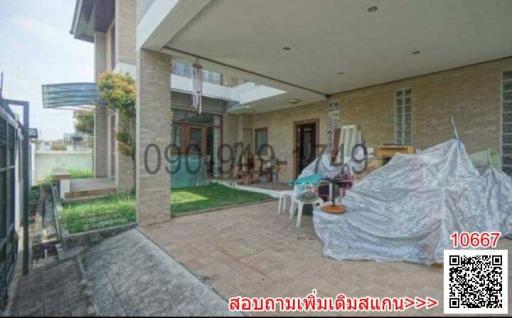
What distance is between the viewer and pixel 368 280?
2.36 meters

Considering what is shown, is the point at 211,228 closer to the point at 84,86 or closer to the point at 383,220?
the point at 383,220

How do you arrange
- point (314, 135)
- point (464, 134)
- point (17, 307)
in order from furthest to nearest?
point (314, 135) → point (464, 134) → point (17, 307)

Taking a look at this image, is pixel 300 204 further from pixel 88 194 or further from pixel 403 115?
pixel 88 194

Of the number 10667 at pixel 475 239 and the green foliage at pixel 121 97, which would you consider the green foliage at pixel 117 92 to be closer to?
the green foliage at pixel 121 97

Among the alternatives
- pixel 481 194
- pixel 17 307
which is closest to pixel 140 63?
pixel 17 307

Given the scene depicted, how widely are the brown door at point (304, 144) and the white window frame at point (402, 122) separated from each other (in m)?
2.68

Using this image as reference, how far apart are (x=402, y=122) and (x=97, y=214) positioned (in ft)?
23.1

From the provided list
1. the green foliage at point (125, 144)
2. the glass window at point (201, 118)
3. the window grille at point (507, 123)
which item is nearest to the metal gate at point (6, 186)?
the green foliage at point (125, 144)

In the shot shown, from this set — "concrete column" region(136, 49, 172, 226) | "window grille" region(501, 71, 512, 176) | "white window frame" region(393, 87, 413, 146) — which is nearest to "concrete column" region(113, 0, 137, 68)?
"concrete column" region(136, 49, 172, 226)

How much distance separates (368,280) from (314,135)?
245 inches

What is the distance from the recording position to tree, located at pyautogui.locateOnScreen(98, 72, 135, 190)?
6.05m

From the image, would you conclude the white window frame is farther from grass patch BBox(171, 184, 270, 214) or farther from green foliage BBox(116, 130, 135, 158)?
green foliage BBox(116, 130, 135, 158)

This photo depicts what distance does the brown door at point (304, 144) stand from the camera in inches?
325

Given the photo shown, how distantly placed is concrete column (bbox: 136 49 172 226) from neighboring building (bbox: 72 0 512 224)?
0.06ft
